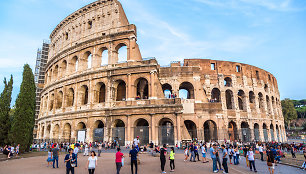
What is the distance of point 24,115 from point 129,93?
404 inches

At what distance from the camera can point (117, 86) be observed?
886 inches

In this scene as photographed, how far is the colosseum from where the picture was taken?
19625mm

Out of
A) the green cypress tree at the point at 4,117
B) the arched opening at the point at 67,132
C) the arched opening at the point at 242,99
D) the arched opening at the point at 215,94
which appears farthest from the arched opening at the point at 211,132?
the green cypress tree at the point at 4,117

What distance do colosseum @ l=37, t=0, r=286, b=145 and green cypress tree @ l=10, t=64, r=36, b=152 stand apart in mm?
4849

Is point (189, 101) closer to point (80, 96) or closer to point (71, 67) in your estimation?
point (80, 96)

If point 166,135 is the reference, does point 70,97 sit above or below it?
above

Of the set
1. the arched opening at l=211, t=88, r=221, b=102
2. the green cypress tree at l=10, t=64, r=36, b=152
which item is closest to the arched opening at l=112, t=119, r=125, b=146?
the green cypress tree at l=10, t=64, r=36, b=152

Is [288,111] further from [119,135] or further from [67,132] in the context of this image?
[67,132]

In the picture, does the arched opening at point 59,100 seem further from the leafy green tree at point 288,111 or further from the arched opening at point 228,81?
the leafy green tree at point 288,111

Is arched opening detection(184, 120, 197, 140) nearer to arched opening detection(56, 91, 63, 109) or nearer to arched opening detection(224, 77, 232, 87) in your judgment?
arched opening detection(224, 77, 232, 87)

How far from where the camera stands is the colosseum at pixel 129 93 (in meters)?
19.6

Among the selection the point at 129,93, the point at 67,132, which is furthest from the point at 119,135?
the point at 67,132

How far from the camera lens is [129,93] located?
66.9 ft

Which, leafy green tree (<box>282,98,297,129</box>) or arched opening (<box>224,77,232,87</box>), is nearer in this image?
arched opening (<box>224,77,232,87</box>)
